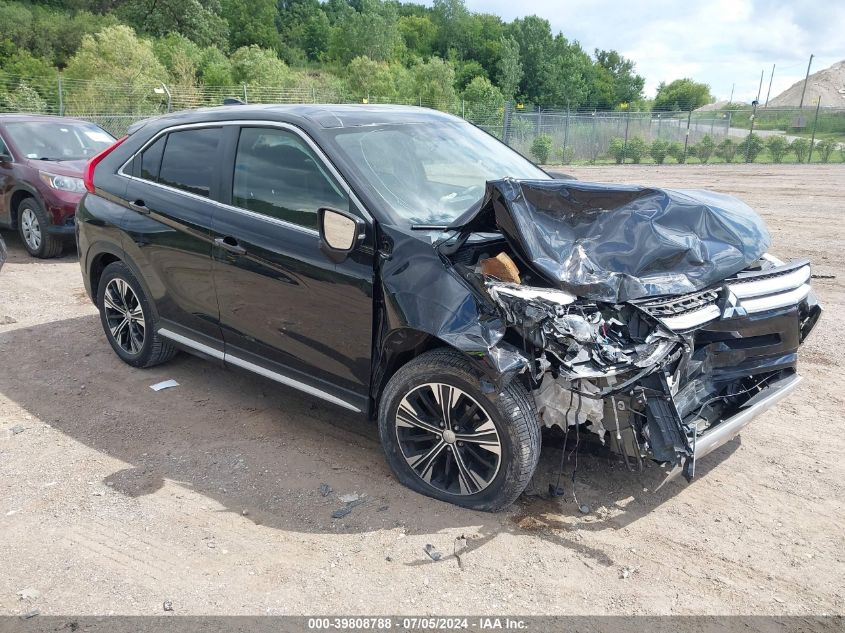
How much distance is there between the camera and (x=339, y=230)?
3.56 m

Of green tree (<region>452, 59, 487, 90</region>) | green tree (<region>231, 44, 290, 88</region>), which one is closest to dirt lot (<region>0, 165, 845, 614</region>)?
green tree (<region>231, 44, 290, 88</region>)

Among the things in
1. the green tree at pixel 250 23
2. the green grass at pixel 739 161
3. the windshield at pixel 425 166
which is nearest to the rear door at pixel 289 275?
the windshield at pixel 425 166

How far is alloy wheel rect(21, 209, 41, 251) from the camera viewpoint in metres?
9.45

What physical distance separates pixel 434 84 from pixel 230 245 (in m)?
37.8

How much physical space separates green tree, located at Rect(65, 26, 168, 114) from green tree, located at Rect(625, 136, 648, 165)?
19.5m

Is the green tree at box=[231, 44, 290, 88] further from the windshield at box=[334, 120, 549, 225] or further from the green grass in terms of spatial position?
the windshield at box=[334, 120, 549, 225]

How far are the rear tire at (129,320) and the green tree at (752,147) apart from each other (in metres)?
29.2

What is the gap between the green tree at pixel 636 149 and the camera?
3005 cm

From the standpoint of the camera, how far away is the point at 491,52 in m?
96.6

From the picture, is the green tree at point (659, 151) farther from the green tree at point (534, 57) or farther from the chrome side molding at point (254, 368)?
the green tree at point (534, 57)

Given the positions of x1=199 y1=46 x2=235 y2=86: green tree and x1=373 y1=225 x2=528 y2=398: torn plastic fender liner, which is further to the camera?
x1=199 y1=46 x2=235 y2=86: green tree

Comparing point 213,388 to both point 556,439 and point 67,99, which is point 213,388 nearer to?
point 556,439

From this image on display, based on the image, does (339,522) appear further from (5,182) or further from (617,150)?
(617,150)

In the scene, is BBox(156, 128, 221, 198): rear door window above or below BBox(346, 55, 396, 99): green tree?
below
